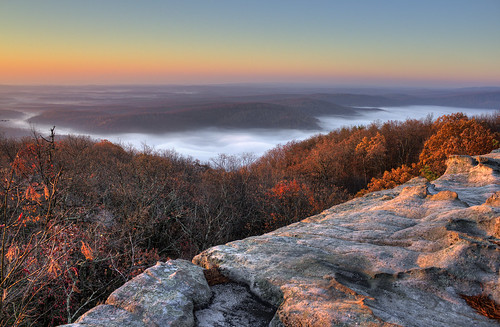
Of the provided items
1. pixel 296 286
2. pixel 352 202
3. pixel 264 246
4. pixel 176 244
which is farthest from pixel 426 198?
pixel 176 244

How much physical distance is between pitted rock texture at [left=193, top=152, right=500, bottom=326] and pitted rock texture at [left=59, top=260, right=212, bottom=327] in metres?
0.91

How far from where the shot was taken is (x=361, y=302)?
434 centimetres

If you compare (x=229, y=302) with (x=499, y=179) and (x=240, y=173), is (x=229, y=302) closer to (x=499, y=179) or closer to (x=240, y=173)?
(x=499, y=179)

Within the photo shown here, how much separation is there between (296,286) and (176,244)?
20690mm

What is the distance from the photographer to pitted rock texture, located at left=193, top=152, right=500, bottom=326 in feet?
14.3

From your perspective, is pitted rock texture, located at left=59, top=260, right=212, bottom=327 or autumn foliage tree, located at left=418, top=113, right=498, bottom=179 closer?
pitted rock texture, located at left=59, top=260, right=212, bottom=327

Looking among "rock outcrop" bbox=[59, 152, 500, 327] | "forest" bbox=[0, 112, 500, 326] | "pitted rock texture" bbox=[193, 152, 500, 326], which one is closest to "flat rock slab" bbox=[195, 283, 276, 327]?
"rock outcrop" bbox=[59, 152, 500, 327]

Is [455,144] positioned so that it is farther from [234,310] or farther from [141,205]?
[234,310]

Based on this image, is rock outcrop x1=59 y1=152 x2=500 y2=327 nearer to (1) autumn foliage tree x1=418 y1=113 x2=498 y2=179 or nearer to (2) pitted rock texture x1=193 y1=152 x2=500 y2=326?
(2) pitted rock texture x1=193 y1=152 x2=500 y2=326

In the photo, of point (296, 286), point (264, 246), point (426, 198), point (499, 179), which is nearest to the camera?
point (296, 286)

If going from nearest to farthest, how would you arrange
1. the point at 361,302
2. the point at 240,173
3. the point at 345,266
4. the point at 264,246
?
1. the point at 361,302
2. the point at 345,266
3. the point at 264,246
4. the point at 240,173

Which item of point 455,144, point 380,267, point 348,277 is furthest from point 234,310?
point 455,144

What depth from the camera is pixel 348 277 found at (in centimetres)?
530

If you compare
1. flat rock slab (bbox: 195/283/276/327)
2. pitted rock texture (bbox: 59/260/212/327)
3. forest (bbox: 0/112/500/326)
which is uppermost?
pitted rock texture (bbox: 59/260/212/327)
